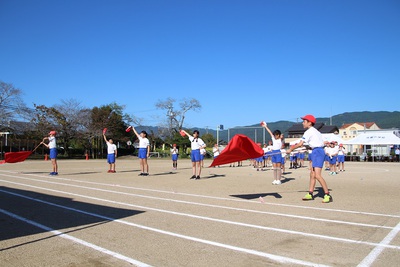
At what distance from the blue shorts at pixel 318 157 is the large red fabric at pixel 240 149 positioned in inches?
57.6

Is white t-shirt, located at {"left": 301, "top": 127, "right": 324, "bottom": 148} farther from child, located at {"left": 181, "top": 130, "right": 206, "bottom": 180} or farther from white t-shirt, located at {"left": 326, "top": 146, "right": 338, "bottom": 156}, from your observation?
white t-shirt, located at {"left": 326, "top": 146, "right": 338, "bottom": 156}

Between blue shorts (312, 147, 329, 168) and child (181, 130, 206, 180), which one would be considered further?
child (181, 130, 206, 180)

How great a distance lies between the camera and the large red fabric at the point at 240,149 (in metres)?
9.11

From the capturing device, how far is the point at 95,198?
28.9ft

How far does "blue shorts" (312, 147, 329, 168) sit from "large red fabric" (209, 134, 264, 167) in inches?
57.6

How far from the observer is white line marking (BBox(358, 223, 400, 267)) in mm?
3891

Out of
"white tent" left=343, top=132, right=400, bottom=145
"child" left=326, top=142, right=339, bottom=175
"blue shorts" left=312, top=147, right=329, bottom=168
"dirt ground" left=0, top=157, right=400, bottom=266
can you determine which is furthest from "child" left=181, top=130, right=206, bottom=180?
"white tent" left=343, top=132, right=400, bottom=145

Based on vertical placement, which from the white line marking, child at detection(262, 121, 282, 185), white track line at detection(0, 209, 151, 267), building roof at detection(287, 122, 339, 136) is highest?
building roof at detection(287, 122, 339, 136)

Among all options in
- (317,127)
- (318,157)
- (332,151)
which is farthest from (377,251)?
(317,127)

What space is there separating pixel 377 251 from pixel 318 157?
406cm

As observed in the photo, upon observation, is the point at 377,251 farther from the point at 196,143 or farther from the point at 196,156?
the point at 196,143

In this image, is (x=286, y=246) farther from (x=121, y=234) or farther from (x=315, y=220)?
(x=121, y=234)

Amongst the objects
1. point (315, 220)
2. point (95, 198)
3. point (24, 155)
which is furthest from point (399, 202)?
point (24, 155)

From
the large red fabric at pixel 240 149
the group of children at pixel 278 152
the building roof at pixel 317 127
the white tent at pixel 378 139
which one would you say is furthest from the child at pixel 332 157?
the building roof at pixel 317 127
